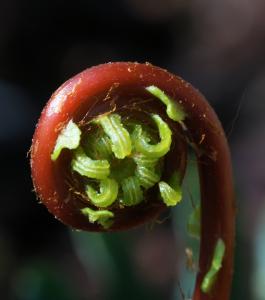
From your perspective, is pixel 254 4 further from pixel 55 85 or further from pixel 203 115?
pixel 203 115

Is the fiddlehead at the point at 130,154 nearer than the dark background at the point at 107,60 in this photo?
Yes

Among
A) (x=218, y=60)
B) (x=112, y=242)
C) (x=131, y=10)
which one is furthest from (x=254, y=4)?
(x=112, y=242)

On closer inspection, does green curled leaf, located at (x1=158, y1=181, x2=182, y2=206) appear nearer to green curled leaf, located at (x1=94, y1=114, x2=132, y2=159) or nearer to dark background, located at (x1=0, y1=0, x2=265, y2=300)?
green curled leaf, located at (x1=94, y1=114, x2=132, y2=159)

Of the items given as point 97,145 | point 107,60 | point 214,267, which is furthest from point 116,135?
point 107,60

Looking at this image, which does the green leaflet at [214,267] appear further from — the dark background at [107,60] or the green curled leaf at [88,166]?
the dark background at [107,60]

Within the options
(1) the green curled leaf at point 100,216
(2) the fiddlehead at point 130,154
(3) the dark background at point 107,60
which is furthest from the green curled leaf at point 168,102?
(3) the dark background at point 107,60
